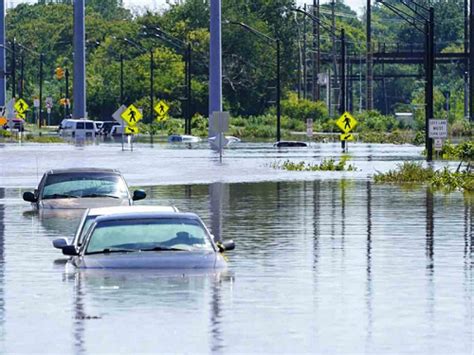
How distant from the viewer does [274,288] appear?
1980 centimetres

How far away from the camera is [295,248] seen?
26438 mm

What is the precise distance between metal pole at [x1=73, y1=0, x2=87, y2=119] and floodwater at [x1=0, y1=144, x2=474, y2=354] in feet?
266

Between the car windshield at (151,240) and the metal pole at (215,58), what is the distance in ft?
260

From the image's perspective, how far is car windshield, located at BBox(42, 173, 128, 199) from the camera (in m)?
31.3

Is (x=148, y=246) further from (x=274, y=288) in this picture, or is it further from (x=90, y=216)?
(x=90, y=216)

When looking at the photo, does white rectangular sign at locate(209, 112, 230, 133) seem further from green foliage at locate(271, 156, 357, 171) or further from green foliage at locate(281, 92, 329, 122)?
green foliage at locate(281, 92, 329, 122)

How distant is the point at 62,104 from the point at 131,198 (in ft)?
476

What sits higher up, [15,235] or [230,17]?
[230,17]

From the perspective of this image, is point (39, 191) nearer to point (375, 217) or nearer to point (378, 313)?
point (375, 217)

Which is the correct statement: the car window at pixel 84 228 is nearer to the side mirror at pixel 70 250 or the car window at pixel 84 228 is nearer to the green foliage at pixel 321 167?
the side mirror at pixel 70 250

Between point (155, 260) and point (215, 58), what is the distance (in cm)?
8403

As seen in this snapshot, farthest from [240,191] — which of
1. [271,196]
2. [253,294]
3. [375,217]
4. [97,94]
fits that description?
[97,94]

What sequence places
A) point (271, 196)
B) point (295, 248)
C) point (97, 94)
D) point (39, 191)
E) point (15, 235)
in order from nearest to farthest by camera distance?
point (295, 248), point (15, 235), point (39, 191), point (271, 196), point (97, 94)

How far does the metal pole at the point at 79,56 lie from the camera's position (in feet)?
397
